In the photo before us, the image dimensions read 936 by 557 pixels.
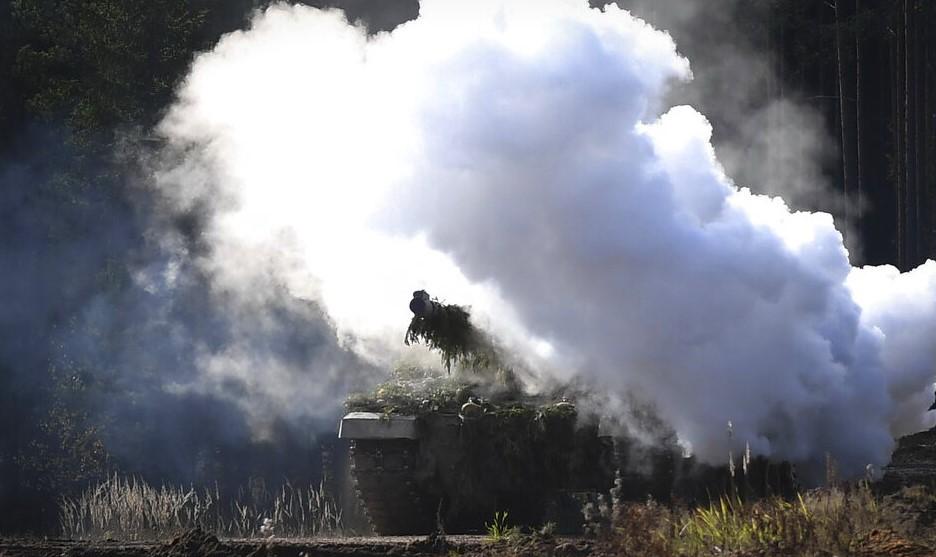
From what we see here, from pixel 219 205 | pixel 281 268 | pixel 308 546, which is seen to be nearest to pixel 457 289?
pixel 308 546

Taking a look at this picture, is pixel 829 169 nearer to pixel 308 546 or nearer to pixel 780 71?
pixel 780 71

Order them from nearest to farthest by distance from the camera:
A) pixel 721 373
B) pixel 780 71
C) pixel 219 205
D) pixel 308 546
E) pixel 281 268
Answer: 1. pixel 308 546
2. pixel 721 373
3. pixel 281 268
4. pixel 219 205
5. pixel 780 71

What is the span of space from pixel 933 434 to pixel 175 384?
9.89 m

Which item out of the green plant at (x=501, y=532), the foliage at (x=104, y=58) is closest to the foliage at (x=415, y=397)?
the green plant at (x=501, y=532)

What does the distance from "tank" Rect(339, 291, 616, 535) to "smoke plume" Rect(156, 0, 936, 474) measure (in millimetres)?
368

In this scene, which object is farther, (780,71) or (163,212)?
(780,71)

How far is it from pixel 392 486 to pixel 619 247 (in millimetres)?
2885

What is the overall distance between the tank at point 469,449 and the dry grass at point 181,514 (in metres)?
1.47

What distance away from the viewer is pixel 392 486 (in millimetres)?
12727

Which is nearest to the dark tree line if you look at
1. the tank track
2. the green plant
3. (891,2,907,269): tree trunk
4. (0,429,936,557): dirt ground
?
(891,2,907,269): tree trunk

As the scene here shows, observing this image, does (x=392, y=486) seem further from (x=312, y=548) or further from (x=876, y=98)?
(x=876, y=98)

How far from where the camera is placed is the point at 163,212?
20641mm

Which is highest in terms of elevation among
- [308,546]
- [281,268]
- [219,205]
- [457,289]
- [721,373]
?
[219,205]

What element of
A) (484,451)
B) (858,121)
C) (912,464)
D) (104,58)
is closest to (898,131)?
(858,121)
